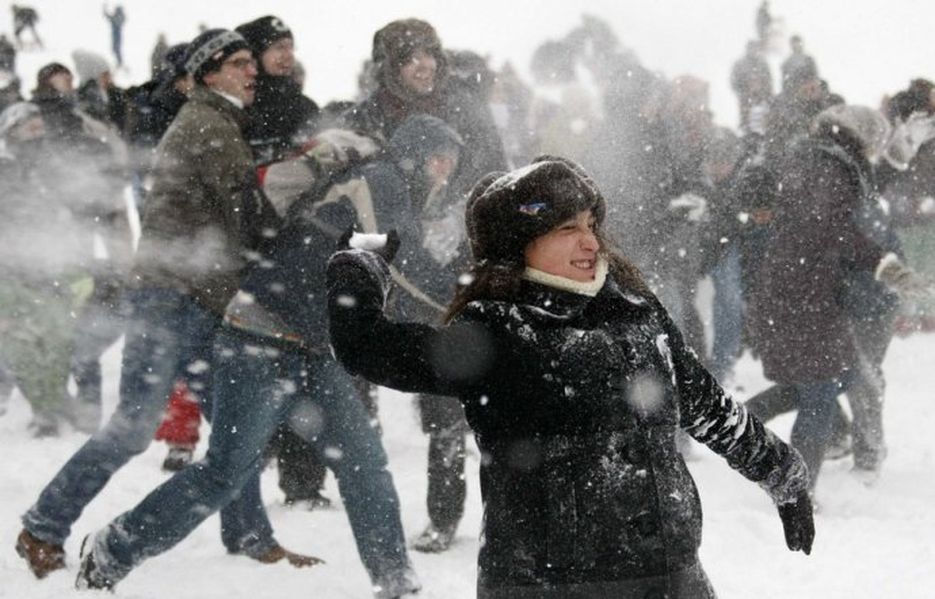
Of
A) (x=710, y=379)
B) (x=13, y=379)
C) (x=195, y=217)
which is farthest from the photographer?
(x=13, y=379)

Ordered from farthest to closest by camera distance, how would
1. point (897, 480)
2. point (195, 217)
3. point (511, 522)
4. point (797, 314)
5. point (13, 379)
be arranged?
point (13, 379), point (897, 480), point (797, 314), point (195, 217), point (511, 522)

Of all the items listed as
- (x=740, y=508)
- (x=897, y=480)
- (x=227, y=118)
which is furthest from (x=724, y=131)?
(x=227, y=118)

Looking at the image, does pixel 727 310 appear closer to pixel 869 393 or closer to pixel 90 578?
pixel 869 393

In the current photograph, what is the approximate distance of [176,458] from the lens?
6129 millimetres

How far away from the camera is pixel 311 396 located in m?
3.98

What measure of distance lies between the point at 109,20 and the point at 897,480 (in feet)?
54.4

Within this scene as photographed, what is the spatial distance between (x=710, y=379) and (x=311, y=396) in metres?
1.76

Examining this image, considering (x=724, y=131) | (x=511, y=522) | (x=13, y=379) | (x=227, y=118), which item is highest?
(x=724, y=131)

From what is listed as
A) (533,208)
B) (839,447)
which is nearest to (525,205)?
(533,208)

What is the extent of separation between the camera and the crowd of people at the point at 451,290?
2.36m

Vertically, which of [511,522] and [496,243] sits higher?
[496,243]

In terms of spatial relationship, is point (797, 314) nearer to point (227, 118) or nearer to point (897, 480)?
point (897, 480)

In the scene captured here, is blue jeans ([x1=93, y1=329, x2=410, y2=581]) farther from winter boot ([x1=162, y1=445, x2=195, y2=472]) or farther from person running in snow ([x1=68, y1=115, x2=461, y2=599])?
winter boot ([x1=162, y1=445, x2=195, y2=472])

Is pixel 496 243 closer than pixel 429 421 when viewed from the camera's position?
Yes
